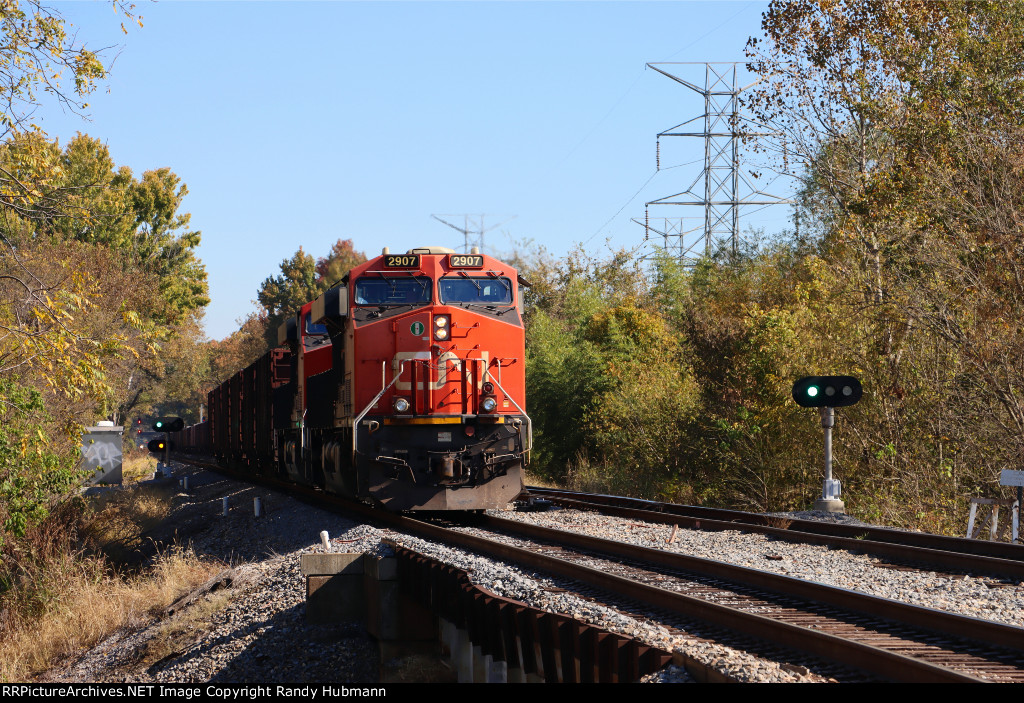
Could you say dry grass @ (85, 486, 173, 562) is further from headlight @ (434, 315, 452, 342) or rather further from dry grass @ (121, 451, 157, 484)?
headlight @ (434, 315, 452, 342)

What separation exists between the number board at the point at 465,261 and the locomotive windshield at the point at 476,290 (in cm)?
19

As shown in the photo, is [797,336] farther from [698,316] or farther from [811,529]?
[811,529]

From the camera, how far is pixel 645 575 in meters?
8.49

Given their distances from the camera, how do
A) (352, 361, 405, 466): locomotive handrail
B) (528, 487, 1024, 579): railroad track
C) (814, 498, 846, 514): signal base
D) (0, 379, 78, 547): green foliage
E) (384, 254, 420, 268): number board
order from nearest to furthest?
(528, 487, 1024, 579): railroad track
(352, 361, 405, 466): locomotive handrail
(384, 254, 420, 268): number board
(814, 498, 846, 514): signal base
(0, 379, 78, 547): green foliage

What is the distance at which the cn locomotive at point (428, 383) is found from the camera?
12.8 m

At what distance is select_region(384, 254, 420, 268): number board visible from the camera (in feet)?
44.4

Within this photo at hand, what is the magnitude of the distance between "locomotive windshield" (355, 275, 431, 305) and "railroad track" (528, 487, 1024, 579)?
4.26 m

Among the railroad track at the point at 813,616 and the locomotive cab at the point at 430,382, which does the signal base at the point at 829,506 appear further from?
the railroad track at the point at 813,616

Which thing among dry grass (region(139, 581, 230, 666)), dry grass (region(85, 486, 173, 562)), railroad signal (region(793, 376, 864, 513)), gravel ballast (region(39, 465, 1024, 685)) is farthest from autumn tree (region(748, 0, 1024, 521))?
dry grass (region(85, 486, 173, 562))

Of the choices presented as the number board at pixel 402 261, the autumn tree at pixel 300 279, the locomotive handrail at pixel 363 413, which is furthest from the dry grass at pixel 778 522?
the autumn tree at pixel 300 279

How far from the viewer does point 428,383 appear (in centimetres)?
1314

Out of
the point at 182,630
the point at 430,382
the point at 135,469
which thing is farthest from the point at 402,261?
the point at 135,469

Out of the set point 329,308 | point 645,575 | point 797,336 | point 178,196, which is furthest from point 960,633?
point 178,196

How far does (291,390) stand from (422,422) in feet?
21.1
